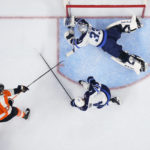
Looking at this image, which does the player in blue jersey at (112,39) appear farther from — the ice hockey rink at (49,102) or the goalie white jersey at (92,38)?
the ice hockey rink at (49,102)

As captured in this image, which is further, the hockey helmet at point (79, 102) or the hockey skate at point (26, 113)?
the hockey skate at point (26, 113)

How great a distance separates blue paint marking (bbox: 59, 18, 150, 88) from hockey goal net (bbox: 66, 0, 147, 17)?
8 centimetres

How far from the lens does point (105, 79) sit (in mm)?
2506

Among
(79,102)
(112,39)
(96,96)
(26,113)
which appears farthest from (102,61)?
(26,113)

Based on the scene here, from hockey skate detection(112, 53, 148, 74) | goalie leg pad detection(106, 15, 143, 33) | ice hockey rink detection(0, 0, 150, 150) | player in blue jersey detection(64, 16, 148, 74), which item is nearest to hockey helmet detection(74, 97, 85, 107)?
ice hockey rink detection(0, 0, 150, 150)

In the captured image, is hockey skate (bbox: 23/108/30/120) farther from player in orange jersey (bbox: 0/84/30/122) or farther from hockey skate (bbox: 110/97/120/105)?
hockey skate (bbox: 110/97/120/105)

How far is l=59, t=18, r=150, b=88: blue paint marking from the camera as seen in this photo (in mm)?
2451

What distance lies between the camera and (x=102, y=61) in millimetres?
2488

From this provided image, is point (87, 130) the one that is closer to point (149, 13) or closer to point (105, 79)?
point (105, 79)

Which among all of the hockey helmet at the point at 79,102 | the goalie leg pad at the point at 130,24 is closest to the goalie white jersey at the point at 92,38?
the goalie leg pad at the point at 130,24

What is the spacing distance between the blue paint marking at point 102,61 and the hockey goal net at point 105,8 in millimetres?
77

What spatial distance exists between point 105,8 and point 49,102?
1.13m

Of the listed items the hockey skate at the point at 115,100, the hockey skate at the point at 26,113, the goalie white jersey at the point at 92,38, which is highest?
the goalie white jersey at the point at 92,38

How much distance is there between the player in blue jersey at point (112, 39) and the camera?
224 cm
